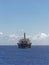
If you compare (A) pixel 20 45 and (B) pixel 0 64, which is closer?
(B) pixel 0 64

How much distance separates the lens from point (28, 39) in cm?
19388

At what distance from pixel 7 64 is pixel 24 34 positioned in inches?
3961

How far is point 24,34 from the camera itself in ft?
642

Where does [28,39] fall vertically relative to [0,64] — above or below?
above

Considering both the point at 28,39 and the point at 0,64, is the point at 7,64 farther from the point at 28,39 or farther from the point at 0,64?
the point at 28,39

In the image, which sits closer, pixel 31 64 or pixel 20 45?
pixel 31 64

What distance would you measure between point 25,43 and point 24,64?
88.8m

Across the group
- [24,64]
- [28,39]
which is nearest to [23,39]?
[28,39]

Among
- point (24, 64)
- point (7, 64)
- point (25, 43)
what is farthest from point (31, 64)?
point (25, 43)

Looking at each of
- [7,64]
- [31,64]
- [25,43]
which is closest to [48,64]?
[31,64]

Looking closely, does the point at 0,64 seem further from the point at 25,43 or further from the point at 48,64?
the point at 25,43

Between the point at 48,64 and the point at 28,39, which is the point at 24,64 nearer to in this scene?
the point at 48,64

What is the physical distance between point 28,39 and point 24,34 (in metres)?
5.14

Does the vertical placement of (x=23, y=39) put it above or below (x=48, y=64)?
above
